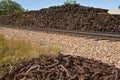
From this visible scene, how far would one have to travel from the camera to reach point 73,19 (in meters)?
23.9

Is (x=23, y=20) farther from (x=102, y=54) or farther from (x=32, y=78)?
(x=32, y=78)

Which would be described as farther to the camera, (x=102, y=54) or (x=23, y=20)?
(x=23, y=20)

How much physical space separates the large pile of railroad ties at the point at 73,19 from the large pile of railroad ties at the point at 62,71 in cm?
1414

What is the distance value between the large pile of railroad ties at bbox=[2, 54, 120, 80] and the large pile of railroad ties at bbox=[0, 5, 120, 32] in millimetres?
14139

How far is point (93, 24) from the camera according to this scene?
2119cm

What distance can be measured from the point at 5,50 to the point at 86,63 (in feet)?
10.3

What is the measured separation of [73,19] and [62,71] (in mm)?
18844

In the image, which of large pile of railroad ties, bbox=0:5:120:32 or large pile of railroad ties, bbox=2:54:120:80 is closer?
large pile of railroad ties, bbox=2:54:120:80

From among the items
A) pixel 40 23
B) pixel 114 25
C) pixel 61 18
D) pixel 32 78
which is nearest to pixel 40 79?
pixel 32 78

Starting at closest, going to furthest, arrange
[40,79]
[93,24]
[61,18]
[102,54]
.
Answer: [40,79], [102,54], [93,24], [61,18]

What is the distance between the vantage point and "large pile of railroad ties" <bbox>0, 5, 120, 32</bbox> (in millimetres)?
20188

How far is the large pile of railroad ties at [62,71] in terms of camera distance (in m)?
5.00

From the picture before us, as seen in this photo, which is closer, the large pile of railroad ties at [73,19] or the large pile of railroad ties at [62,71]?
the large pile of railroad ties at [62,71]

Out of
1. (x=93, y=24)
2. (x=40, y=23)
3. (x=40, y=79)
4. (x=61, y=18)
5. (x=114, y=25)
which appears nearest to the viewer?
(x=40, y=79)
